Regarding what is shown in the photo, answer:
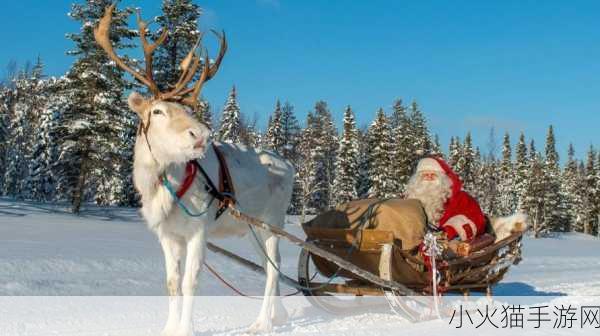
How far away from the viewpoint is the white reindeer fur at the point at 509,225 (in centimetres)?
918

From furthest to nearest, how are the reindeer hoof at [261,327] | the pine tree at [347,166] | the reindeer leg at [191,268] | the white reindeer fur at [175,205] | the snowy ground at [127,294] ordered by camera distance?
the pine tree at [347,166]
the snowy ground at [127,294]
the reindeer hoof at [261,327]
the reindeer leg at [191,268]
the white reindeer fur at [175,205]

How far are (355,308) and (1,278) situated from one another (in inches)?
221

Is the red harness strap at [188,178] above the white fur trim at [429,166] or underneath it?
underneath

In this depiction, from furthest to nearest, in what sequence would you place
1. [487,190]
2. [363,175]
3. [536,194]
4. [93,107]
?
[487,190] < [536,194] < [363,175] < [93,107]

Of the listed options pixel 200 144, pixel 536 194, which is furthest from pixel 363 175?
pixel 200 144

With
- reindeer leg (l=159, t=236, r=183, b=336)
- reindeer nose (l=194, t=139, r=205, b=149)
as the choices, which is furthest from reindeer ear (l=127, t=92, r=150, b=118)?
reindeer leg (l=159, t=236, r=183, b=336)

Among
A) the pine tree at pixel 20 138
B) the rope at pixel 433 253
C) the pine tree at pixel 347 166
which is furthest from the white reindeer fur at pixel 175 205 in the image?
the pine tree at pixel 20 138

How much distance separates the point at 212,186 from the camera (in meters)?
6.20

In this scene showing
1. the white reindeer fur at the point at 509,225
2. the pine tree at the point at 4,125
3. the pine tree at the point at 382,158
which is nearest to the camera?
the white reindeer fur at the point at 509,225

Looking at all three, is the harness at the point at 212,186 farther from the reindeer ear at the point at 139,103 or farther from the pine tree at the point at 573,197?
the pine tree at the point at 573,197

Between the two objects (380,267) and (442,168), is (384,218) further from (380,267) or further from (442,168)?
(442,168)

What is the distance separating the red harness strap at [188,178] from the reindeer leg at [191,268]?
0.40 metres

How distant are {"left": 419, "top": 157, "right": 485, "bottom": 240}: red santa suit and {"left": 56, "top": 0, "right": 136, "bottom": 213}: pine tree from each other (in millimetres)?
26269

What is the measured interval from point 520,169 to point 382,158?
30.5m
